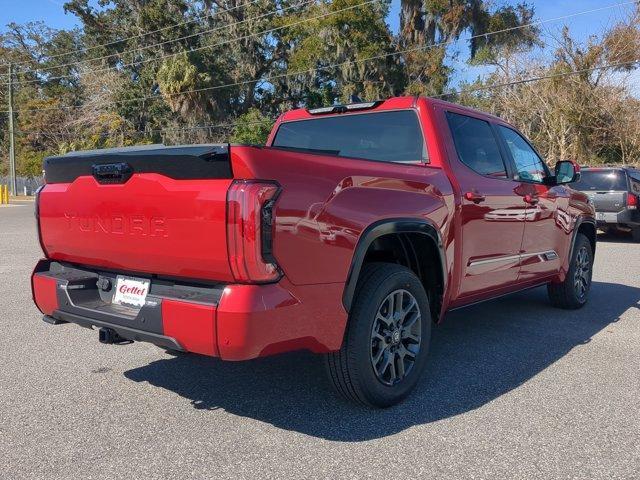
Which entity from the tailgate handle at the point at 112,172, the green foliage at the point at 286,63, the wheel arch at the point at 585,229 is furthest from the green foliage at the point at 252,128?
the tailgate handle at the point at 112,172

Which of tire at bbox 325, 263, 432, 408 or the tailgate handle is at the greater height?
Result: the tailgate handle

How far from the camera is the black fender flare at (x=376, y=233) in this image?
3.28 meters

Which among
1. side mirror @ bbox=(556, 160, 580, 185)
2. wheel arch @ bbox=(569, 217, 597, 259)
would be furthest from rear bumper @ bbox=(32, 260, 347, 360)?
wheel arch @ bbox=(569, 217, 597, 259)

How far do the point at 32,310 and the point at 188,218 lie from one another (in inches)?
169

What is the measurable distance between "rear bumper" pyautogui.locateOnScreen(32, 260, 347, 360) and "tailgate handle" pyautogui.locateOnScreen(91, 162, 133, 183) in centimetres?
57

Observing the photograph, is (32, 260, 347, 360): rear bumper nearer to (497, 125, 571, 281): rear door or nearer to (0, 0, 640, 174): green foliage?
(497, 125, 571, 281): rear door

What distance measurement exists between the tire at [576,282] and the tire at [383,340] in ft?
9.78

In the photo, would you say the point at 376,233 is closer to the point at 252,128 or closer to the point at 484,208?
the point at 484,208

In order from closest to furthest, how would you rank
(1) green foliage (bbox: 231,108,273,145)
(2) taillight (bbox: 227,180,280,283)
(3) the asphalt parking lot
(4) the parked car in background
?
1. (2) taillight (bbox: 227,180,280,283)
2. (3) the asphalt parking lot
3. (4) the parked car in background
4. (1) green foliage (bbox: 231,108,273,145)

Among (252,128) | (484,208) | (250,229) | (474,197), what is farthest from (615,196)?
(252,128)

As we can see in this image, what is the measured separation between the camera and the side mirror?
5.70 metres

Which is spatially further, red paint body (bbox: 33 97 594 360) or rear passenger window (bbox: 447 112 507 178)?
rear passenger window (bbox: 447 112 507 178)

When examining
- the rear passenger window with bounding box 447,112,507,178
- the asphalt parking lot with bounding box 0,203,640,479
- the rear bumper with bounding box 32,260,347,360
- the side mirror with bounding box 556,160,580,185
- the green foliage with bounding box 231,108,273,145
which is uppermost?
the green foliage with bounding box 231,108,273,145

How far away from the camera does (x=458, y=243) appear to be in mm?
4203
